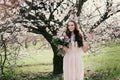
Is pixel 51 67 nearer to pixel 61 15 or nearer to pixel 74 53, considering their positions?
pixel 61 15

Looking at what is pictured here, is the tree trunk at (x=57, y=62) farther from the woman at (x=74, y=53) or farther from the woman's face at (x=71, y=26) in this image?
the woman's face at (x=71, y=26)

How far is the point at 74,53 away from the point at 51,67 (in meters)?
10.1

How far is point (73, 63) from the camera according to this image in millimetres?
8531

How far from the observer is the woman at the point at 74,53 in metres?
8.40

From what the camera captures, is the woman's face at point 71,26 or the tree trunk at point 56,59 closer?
the woman's face at point 71,26

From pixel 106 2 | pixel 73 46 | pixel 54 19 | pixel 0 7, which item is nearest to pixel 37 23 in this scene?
pixel 54 19

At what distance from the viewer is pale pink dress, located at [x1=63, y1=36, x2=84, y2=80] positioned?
845 centimetres

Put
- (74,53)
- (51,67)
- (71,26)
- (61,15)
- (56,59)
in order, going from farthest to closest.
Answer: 1. (51,67)
2. (56,59)
3. (61,15)
4. (74,53)
5. (71,26)

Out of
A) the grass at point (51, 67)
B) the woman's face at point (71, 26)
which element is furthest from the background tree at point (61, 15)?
the woman's face at point (71, 26)

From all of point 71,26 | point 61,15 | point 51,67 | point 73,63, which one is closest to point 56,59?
point 61,15

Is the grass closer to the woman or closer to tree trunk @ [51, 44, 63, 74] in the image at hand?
tree trunk @ [51, 44, 63, 74]

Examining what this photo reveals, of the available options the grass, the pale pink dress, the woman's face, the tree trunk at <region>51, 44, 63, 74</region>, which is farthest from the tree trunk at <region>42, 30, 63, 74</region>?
the woman's face

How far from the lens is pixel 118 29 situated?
15.6 m

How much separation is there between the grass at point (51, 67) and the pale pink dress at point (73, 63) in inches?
214
